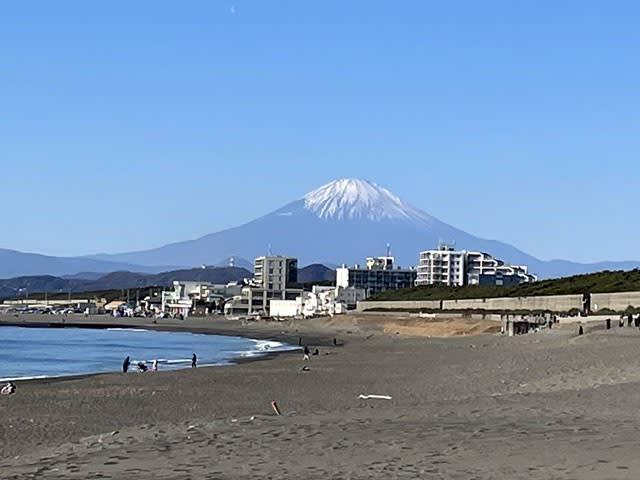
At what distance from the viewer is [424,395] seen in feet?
72.0

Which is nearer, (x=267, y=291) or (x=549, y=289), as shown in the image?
(x=549, y=289)

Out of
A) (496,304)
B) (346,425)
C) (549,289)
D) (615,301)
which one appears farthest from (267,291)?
(346,425)

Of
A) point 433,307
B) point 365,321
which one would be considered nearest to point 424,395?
point 365,321

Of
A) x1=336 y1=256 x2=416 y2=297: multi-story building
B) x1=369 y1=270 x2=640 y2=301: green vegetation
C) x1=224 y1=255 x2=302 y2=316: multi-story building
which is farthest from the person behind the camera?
x1=336 y1=256 x2=416 y2=297: multi-story building

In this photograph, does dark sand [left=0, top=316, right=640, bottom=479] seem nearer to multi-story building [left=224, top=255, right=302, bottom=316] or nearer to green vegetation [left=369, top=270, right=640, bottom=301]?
green vegetation [left=369, top=270, right=640, bottom=301]

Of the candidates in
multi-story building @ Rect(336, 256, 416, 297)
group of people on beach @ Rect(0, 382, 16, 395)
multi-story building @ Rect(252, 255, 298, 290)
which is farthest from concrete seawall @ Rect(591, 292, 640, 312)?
multi-story building @ Rect(252, 255, 298, 290)

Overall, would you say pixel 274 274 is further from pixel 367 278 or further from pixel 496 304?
pixel 496 304

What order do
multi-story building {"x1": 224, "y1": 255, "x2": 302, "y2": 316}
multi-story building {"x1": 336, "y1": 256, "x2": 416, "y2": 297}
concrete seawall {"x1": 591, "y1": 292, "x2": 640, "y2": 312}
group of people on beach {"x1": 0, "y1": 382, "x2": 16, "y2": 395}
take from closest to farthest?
group of people on beach {"x1": 0, "y1": 382, "x2": 16, "y2": 395} → concrete seawall {"x1": 591, "y1": 292, "x2": 640, "y2": 312} → multi-story building {"x1": 224, "y1": 255, "x2": 302, "y2": 316} → multi-story building {"x1": 336, "y1": 256, "x2": 416, "y2": 297}

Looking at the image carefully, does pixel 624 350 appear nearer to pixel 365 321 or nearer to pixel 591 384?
pixel 591 384

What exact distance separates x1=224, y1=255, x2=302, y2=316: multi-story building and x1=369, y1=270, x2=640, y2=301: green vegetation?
1635 inches

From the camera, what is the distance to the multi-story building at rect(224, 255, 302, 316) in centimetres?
17875

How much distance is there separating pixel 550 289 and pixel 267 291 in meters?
99.3

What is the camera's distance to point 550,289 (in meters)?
93.6

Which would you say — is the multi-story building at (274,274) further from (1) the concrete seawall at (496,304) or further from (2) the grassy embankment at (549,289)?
(1) the concrete seawall at (496,304)
